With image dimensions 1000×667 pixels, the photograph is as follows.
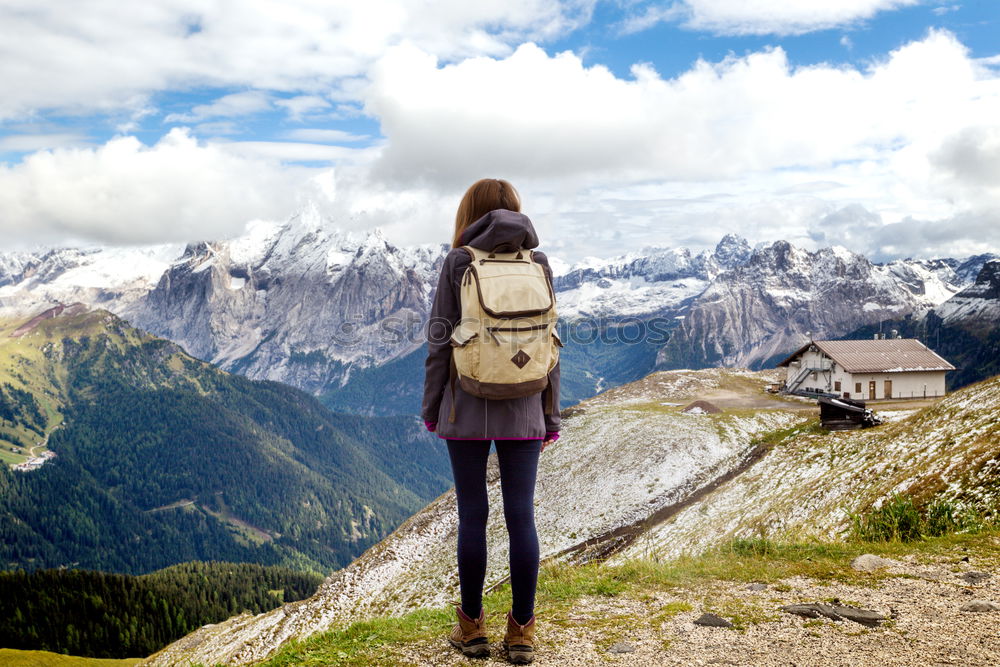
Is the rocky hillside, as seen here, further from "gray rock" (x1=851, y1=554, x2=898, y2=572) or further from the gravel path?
the gravel path

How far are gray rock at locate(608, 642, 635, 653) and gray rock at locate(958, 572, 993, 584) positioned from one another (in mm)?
6141

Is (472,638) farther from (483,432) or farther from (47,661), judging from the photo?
(47,661)

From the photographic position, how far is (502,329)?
7.67 meters

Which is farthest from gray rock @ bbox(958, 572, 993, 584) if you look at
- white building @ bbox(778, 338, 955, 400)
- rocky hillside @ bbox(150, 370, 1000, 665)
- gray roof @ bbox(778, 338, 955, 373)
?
gray roof @ bbox(778, 338, 955, 373)

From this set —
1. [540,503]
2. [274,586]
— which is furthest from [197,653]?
[274,586]

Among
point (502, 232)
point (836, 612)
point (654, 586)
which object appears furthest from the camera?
point (654, 586)

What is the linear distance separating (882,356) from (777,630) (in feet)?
250

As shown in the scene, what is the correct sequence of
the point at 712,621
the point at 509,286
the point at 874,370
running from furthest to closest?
the point at 874,370 < the point at 712,621 < the point at 509,286

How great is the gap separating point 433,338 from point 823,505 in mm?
22027

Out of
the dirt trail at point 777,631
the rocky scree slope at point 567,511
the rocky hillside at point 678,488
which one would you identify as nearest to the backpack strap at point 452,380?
the dirt trail at point 777,631

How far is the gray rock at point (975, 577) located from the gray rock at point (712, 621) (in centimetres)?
447

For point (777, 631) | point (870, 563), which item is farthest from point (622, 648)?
point (870, 563)

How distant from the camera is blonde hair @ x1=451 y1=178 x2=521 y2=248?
855 cm

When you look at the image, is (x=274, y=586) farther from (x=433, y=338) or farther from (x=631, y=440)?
(x=433, y=338)
